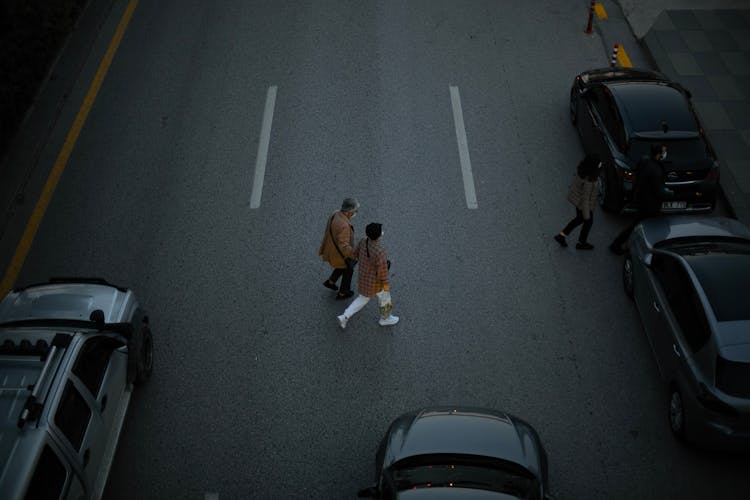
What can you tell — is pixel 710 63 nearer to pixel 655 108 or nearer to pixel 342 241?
pixel 655 108

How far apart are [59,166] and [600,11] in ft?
37.9

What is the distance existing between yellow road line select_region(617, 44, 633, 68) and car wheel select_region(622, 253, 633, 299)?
5.55 meters

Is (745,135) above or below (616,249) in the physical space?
above

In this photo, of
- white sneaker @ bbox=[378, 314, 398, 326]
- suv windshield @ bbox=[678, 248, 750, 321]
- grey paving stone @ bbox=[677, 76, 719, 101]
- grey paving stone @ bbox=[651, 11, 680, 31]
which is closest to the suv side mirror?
white sneaker @ bbox=[378, 314, 398, 326]

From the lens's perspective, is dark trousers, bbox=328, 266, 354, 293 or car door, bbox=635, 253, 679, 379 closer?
car door, bbox=635, 253, 679, 379

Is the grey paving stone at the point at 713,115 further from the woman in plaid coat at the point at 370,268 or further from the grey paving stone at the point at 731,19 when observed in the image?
the woman in plaid coat at the point at 370,268

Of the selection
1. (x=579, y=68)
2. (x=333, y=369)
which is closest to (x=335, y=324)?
(x=333, y=369)

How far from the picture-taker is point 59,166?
479 inches

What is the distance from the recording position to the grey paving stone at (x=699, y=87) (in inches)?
520

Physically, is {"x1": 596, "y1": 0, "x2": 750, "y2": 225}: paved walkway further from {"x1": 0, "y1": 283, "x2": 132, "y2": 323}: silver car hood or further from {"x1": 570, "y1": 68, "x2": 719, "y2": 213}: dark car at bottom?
{"x1": 0, "y1": 283, "x2": 132, "y2": 323}: silver car hood

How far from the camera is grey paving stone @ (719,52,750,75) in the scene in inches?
543

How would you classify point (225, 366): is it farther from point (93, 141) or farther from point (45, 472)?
point (93, 141)

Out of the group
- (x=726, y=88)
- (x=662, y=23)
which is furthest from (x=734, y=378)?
(x=662, y=23)

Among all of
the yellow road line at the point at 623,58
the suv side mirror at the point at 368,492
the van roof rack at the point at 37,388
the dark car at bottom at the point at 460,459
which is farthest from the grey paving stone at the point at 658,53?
the van roof rack at the point at 37,388
